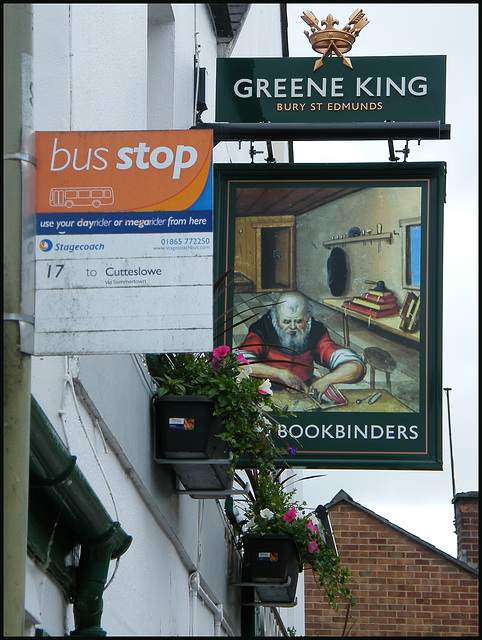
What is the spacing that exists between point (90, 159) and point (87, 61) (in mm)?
1383

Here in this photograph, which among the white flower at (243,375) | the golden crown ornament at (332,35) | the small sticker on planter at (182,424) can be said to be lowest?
the small sticker on planter at (182,424)

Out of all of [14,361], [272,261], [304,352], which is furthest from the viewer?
[272,261]

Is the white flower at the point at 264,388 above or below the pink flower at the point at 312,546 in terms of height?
above

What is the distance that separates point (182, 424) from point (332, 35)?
3.03 metres

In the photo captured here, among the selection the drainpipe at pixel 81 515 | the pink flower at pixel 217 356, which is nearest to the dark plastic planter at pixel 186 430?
the pink flower at pixel 217 356

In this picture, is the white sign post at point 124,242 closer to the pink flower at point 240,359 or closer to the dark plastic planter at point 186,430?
the dark plastic planter at point 186,430

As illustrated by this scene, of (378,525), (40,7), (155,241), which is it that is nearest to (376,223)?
(40,7)

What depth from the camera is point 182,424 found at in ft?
18.4

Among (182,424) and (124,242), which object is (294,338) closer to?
(182,424)

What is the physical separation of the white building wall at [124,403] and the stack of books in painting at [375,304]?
58.7 inches

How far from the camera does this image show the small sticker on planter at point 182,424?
5.59 meters

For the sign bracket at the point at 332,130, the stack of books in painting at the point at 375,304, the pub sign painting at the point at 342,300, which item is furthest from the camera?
the sign bracket at the point at 332,130

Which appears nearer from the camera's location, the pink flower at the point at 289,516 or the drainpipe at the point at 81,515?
the drainpipe at the point at 81,515

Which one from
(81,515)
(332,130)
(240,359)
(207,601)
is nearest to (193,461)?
(240,359)
